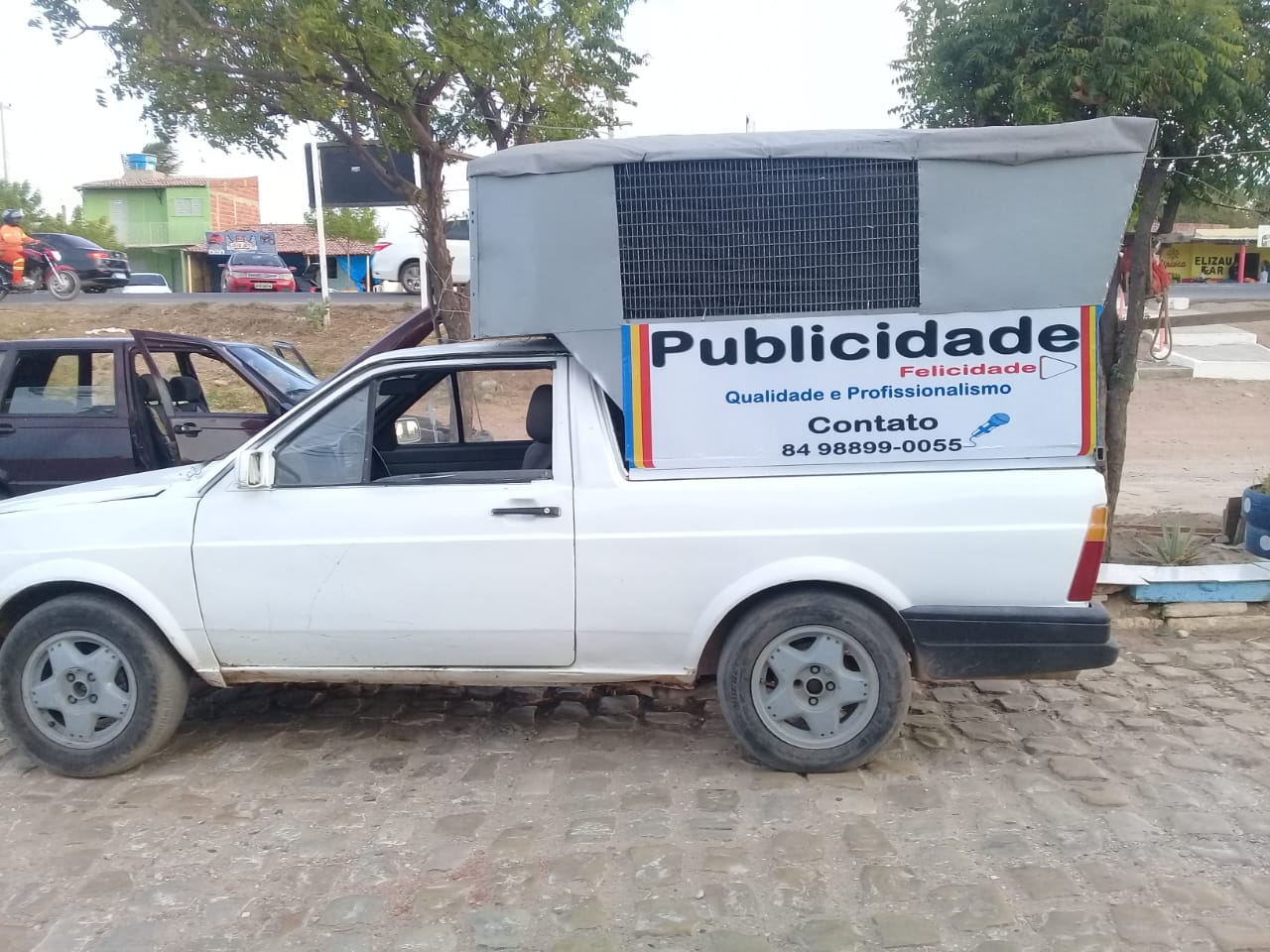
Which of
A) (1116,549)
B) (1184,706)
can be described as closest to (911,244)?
(1184,706)

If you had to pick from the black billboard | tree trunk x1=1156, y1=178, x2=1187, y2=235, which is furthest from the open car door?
tree trunk x1=1156, y1=178, x2=1187, y2=235

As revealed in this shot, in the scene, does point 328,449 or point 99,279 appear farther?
point 99,279

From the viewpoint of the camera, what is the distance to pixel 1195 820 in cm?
397

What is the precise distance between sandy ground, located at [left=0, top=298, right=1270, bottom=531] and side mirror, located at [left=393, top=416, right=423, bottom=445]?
89 centimetres

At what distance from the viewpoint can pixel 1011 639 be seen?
4.18 metres

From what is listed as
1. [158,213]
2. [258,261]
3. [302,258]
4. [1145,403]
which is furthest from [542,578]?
[158,213]

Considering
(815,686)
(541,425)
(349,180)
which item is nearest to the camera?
(815,686)

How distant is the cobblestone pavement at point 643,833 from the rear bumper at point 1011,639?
19.4 inches

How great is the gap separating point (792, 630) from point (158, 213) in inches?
2103

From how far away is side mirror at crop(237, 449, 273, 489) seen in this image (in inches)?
171

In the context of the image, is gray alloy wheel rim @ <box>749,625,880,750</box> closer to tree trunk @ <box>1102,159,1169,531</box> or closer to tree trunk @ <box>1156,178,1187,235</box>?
tree trunk @ <box>1102,159,1169,531</box>

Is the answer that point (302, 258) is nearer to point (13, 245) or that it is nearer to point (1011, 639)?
point (13, 245)

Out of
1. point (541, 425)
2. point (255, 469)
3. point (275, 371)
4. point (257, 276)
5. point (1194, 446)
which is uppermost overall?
point (257, 276)

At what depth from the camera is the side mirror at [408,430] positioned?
17.4ft
